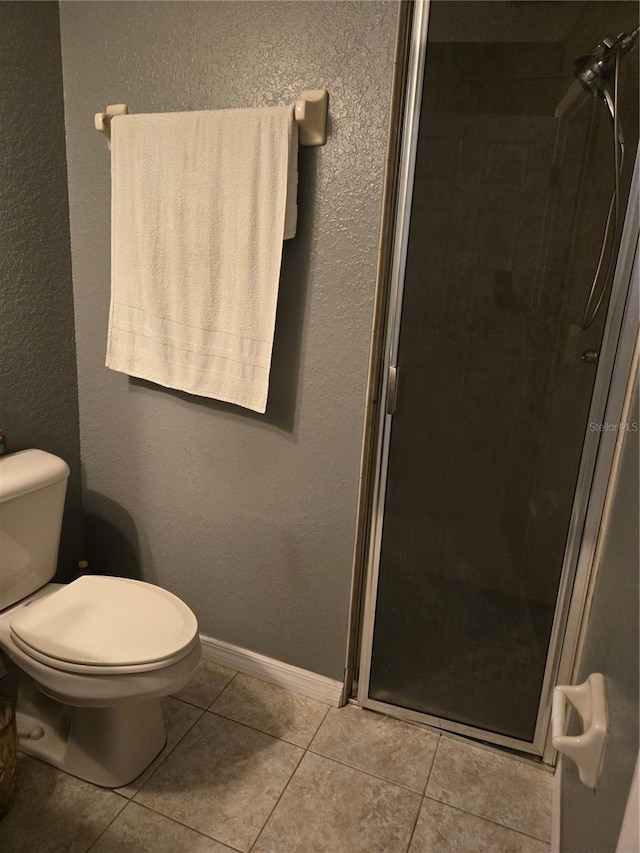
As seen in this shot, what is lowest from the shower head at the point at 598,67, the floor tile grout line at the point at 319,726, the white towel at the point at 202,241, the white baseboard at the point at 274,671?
the floor tile grout line at the point at 319,726

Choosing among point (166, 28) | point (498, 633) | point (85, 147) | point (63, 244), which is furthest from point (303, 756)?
point (166, 28)

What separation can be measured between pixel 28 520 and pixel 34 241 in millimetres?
805

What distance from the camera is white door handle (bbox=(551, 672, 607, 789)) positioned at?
91 centimetres

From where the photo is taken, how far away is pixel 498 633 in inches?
67.1

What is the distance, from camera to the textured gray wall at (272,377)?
1451 mm

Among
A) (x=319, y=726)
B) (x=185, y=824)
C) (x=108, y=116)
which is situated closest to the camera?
(x=185, y=824)

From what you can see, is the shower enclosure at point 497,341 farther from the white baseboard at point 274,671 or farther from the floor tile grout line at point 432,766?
the white baseboard at point 274,671

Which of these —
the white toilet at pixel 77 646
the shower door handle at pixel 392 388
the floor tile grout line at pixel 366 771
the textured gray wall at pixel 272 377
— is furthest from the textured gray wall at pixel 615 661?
the white toilet at pixel 77 646

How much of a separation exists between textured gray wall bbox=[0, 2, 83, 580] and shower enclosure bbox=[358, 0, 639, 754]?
104 cm

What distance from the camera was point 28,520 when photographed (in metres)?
1.61

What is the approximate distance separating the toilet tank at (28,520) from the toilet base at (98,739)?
36 centimetres

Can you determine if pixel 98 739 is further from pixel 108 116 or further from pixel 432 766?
pixel 108 116

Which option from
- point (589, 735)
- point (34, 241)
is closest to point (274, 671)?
point (589, 735)

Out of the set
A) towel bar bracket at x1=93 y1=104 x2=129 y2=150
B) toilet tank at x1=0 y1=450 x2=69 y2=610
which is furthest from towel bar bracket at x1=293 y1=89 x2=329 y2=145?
toilet tank at x1=0 y1=450 x2=69 y2=610
